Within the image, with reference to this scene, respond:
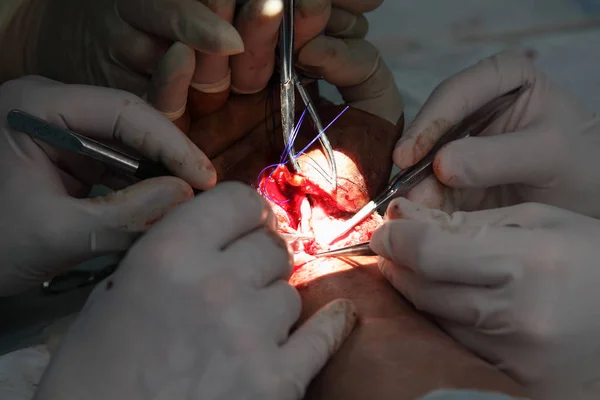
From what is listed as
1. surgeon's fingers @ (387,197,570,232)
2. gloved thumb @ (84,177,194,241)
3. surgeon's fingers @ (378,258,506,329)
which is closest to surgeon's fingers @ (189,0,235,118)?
gloved thumb @ (84,177,194,241)

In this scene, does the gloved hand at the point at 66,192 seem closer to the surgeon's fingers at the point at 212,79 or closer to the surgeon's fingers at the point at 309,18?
the surgeon's fingers at the point at 212,79

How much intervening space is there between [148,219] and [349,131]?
2.38 feet

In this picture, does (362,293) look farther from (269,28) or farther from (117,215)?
(269,28)

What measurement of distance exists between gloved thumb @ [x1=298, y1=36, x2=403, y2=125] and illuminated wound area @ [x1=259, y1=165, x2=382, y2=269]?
0.35 m

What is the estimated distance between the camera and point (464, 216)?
1.36 meters

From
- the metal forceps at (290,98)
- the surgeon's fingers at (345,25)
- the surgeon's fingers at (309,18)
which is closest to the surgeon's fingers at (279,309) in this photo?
the metal forceps at (290,98)

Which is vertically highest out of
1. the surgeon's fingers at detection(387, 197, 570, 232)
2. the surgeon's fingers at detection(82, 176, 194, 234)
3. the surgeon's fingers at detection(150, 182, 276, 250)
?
the surgeon's fingers at detection(150, 182, 276, 250)

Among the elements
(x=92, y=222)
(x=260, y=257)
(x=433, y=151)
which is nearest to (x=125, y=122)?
(x=92, y=222)

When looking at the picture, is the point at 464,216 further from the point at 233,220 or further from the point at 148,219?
the point at 148,219

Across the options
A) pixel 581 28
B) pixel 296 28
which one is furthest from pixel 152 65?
pixel 581 28

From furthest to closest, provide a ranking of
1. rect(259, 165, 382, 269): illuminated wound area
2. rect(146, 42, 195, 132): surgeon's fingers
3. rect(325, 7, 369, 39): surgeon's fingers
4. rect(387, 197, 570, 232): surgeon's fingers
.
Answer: rect(325, 7, 369, 39): surgeon's fingers
rect(259, 165, 382, 269): illuminated wound area
rect(146, 42, 195, 132): surgeon's fingers
rect(387, 197, 570, 232): surgeon's fingers

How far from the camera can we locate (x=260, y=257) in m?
1.17

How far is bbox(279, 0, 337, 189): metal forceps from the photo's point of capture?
1.55m

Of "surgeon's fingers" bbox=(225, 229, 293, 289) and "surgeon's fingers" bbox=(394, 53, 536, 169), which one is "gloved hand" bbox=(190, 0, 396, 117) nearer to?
"surgeon's fingers" bbox=(394, 53, 536, 169)
